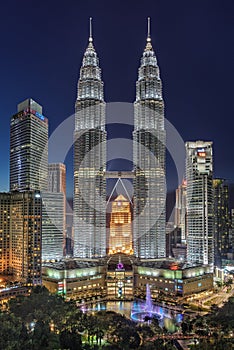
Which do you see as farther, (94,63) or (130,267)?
(94,63)

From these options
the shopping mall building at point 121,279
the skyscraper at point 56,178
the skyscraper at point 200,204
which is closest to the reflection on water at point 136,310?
the shopping mall building at point 121,279

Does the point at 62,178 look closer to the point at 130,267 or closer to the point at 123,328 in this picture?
the point at 130,267

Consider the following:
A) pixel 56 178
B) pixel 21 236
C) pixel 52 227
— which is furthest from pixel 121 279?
pixel 56 178

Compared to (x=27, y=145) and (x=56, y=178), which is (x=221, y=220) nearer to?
(x=27, y=145)

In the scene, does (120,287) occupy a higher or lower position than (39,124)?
lower

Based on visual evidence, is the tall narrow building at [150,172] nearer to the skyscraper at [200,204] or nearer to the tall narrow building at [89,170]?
the skyscraper at [200,204]

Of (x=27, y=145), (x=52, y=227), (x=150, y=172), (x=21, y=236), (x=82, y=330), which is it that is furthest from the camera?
(x=52, y=227)

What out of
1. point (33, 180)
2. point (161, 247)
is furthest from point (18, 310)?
point (33, 180)
